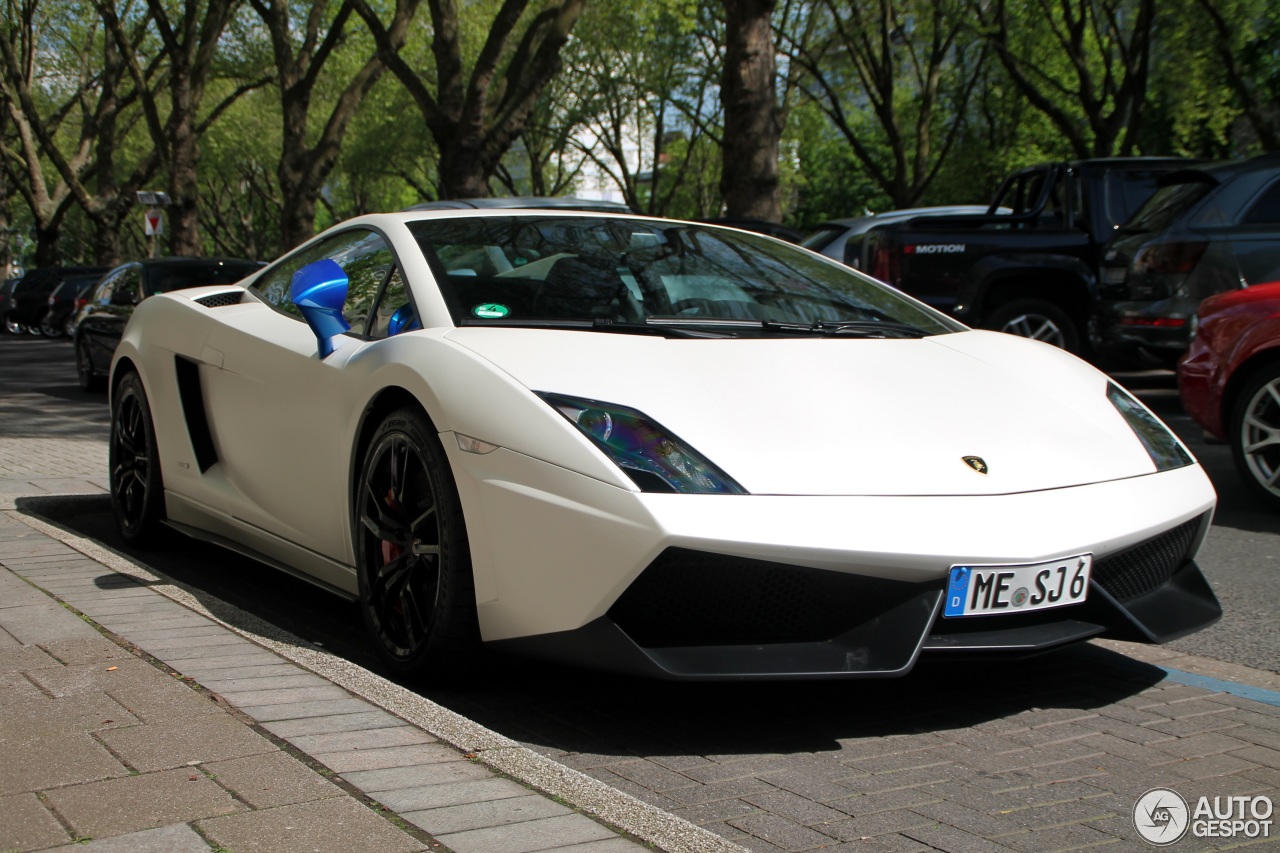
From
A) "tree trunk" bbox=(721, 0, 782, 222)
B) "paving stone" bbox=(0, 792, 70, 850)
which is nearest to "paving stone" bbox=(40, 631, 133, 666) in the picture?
"paving stone" bbox=(0, 792, 70, 850)

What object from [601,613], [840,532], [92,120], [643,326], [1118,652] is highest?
[92,120]

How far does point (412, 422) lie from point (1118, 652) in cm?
219

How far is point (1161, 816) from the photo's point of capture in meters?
2.89

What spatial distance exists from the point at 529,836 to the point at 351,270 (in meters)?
2.66

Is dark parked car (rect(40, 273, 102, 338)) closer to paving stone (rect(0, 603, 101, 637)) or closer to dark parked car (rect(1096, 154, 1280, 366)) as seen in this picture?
dark parked car (rect(1096, 154, 1280, 366))

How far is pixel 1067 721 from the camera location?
357cm

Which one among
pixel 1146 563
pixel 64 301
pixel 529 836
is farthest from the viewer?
pixel 64 301

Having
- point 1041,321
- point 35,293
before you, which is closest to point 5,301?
point 35,293

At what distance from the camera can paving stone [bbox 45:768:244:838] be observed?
2.43 meters

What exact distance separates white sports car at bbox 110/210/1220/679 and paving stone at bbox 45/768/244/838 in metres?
0.96

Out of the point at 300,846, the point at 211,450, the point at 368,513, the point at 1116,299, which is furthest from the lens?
the point at 1116,299

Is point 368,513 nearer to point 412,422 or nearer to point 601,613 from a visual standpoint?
point 412,422

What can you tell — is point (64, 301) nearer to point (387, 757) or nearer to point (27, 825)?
point (387, 757)

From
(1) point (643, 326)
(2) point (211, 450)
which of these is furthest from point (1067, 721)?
(2) point (211, 450)
